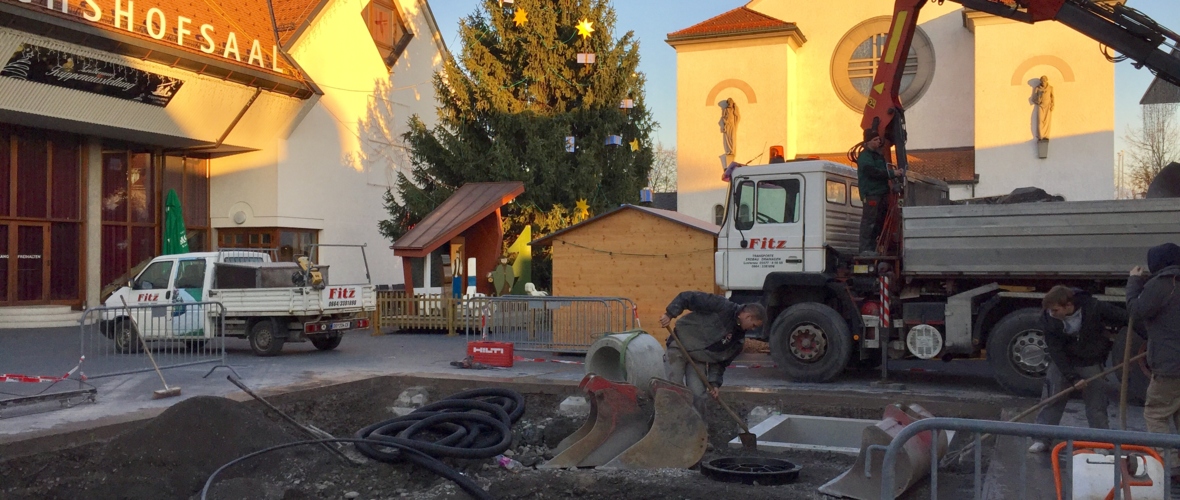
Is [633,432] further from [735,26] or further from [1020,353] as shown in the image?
[735,26]

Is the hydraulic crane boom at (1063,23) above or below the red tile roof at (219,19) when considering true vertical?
below

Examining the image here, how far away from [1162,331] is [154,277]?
51.8 feet

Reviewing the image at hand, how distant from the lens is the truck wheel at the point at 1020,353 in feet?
35.9

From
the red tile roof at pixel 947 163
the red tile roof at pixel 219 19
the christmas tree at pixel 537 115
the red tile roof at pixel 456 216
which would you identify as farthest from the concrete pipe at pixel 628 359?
the red tile roof at pixel 947 163

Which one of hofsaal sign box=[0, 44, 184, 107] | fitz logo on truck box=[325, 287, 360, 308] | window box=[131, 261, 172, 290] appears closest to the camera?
fitz logo on truck box=[325, 287, 360, 308]

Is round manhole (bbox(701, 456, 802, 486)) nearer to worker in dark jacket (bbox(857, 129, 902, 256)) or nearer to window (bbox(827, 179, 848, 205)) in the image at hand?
worker in dark jacket (bbox(857, 129, 902, 256))

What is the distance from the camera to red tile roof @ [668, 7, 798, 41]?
96.6ft

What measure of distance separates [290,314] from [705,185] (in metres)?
17.4

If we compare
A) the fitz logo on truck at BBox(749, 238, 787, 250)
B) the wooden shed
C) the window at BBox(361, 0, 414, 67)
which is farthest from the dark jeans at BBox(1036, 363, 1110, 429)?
Answer: the window at BBox(361, 0, 414, 67)

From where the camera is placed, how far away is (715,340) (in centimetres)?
959

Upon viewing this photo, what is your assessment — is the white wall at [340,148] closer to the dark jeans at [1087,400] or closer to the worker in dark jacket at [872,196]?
the worker in dark jacket at [872,196]

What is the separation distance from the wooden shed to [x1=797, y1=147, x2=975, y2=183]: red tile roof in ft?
42.9

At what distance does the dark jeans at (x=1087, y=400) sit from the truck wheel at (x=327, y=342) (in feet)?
41.2

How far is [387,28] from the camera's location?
3250cm
